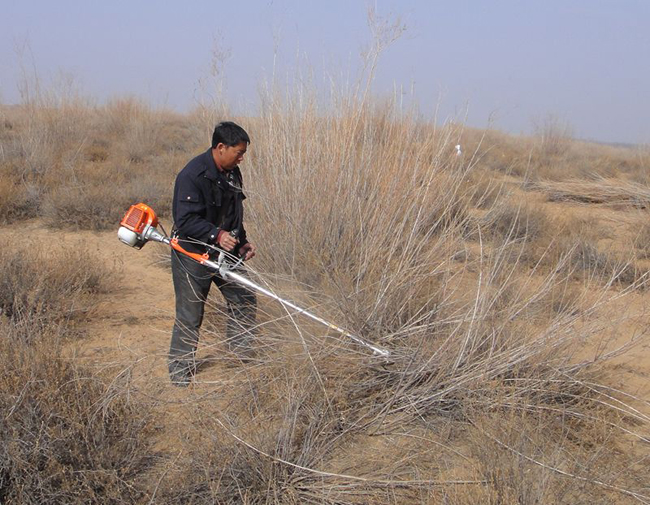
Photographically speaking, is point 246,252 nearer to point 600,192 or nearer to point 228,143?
point 228,143

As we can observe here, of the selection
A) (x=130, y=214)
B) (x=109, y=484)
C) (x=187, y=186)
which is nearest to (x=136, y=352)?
(x=130, y=214)

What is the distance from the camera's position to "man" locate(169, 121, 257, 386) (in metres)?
3.19

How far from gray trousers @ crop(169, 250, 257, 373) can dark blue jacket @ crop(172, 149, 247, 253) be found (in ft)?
0.43

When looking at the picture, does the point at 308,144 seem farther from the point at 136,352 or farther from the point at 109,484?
the point at 109,484

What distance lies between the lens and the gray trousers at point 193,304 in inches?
131

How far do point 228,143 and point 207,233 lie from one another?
0.47 m

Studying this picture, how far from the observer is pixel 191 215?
321 centimetres

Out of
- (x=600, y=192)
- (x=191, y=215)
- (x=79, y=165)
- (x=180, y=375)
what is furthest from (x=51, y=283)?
(x=600, y=192)

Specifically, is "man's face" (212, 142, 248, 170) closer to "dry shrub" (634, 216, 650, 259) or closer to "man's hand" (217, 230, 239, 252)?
"man's hand" (217, 230, 239, 252)

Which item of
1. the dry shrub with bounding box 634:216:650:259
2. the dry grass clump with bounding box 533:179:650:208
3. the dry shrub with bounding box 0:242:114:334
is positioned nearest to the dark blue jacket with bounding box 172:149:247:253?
the dry shrub with bounding box 0:242:114:334

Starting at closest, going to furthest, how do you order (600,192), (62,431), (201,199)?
(62,431)
(201,199)
(600,192)

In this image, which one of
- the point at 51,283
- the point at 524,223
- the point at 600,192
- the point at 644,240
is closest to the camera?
the point at 51,283

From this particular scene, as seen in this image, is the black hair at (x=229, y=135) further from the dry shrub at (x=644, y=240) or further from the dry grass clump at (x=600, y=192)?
the dry grass clump at (x=600, y=192)

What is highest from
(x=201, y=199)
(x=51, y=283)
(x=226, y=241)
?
(x=201, y=199)
